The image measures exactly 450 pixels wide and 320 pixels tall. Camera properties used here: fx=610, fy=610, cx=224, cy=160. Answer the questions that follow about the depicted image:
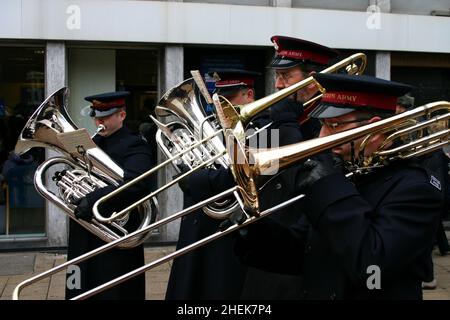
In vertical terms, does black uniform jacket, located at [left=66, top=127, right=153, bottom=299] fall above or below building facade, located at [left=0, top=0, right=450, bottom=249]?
below

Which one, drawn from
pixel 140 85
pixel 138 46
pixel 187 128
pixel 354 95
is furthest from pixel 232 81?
pixel 140 85

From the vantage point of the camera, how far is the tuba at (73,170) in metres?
3.76

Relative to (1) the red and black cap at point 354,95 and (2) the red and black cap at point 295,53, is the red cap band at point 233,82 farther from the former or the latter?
(1) the red and black cap at point 354,95

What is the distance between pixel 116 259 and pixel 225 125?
2054mm

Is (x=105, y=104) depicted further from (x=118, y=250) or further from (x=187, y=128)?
(x=118, y=250)

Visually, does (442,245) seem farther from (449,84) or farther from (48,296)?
(48,296)

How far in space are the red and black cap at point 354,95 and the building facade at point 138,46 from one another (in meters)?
5.57

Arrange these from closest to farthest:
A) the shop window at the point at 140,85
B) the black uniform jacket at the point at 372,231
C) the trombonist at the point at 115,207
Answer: the black uniform jacket at the point at 372,231
the trombonist at the point at 115,207
the shop window at the point at 140,85

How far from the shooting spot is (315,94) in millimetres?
3316

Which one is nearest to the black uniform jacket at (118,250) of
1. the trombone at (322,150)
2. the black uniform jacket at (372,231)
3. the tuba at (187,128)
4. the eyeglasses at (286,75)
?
the tuba at (187,128)

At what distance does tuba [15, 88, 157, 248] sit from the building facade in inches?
141

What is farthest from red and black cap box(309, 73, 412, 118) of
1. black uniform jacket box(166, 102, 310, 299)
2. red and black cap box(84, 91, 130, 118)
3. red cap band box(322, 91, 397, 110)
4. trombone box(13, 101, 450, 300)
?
red and black cap box(84, 91, 130, 118)

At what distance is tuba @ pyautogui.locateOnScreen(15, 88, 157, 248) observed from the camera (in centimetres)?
376

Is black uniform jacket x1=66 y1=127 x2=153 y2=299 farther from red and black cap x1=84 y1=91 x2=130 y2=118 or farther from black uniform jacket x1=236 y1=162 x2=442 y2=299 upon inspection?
black uniform jacket x1=236 y1=162 x2=442 y2=299
